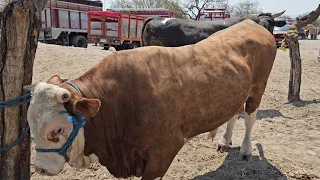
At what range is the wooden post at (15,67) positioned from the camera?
8.12 feet

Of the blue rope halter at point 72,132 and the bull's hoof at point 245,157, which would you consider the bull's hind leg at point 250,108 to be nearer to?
the bull's hoof at point 245,157

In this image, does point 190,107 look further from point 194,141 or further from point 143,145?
point 194,141

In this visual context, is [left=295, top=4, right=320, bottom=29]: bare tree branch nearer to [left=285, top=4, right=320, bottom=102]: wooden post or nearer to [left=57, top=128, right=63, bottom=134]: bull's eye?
[left=285, top=4, right=320, bottom=102]: wooden post

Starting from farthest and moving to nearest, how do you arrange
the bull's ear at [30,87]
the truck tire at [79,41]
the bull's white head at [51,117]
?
the truck tire at [79,41]
the bull's ear at [30,87]
the bull's white head at [51,117]

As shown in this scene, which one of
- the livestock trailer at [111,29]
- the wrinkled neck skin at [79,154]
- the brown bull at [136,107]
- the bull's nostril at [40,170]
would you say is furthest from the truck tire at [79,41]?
the bull's nostril at [40,170]

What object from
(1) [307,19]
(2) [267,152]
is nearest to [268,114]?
(2) [267,152]

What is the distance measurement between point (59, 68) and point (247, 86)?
18.1 ft

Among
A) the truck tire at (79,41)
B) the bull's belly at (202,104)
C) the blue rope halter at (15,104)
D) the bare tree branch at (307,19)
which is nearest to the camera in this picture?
the blue rope halter at (15,104)

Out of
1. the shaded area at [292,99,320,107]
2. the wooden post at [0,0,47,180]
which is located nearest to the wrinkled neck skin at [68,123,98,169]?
the wooden post at [0,0,47,180]

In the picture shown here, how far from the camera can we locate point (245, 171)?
384 centimetres

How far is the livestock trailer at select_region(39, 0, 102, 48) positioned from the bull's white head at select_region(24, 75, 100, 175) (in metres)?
15.8

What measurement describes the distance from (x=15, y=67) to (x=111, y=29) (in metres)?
15.2

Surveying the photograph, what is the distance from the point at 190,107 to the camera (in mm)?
2988

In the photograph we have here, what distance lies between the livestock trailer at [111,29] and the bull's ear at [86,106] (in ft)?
49.7
